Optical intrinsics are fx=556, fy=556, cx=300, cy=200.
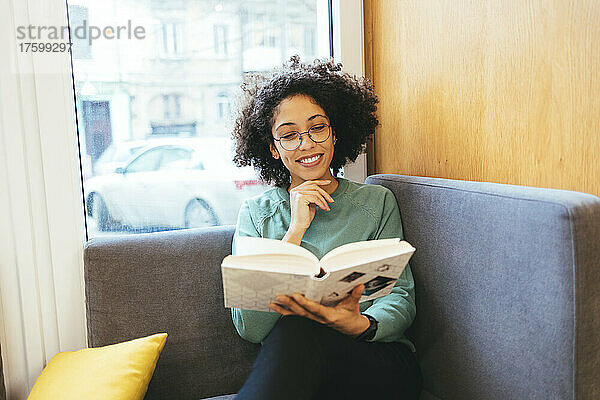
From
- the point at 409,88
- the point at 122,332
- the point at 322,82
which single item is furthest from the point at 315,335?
the point at 409,88

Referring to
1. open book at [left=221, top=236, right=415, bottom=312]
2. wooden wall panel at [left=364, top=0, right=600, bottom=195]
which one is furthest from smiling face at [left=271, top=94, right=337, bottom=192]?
open book at [left=221, top=236, right=415, bottom=312]

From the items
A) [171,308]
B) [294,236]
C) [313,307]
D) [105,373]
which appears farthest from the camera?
[171,308]

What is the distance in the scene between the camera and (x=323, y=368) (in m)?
1.18

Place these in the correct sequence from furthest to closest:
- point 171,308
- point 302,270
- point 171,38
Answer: point 171,38 → point 171,308 → point 302,270

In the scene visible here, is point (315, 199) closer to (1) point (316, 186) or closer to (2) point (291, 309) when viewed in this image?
(1) point (316, 186)

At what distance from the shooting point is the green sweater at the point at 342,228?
1.41 metres

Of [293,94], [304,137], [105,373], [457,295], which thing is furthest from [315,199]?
[105,373]

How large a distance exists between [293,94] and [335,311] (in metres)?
0.65

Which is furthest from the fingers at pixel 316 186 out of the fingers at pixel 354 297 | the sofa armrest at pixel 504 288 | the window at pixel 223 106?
the window at pixel 223 106

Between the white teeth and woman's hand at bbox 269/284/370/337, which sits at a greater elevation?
the white teeth

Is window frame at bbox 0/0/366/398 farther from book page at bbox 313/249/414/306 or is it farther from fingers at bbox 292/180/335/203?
book page at bbox 313/249/414/306

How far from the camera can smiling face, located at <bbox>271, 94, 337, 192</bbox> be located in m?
1.54

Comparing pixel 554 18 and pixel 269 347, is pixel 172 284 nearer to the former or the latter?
pixel 269 347

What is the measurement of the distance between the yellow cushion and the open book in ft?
1.22
